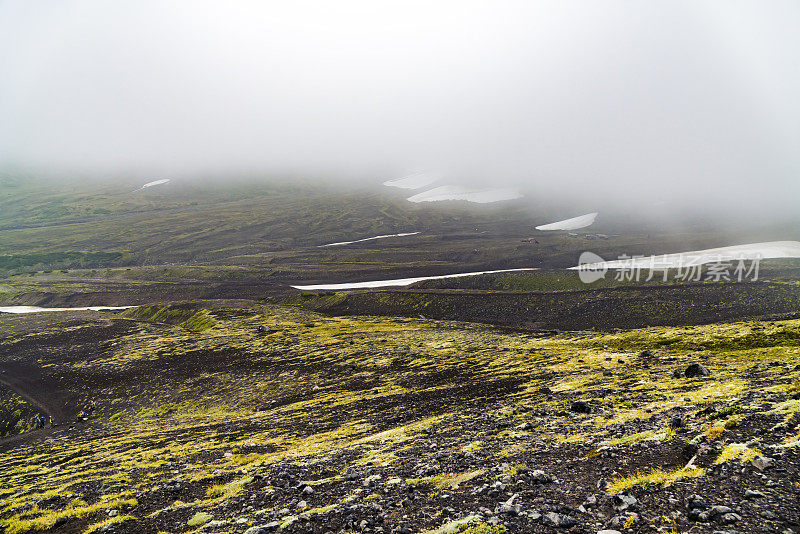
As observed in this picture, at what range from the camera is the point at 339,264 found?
147375 mm

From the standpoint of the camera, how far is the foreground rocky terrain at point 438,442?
10.6 meters

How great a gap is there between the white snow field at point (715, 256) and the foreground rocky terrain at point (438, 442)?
63277 millimetres

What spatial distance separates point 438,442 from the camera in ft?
63.5

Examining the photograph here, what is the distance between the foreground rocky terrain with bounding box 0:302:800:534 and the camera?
1065 cm

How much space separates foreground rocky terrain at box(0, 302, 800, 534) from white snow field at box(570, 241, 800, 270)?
208 feet

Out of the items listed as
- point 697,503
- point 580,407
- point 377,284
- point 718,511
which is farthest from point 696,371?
point 377,284

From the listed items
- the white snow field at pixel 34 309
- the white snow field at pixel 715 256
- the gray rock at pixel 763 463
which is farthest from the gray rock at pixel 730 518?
the white snow field at pixel 34 309

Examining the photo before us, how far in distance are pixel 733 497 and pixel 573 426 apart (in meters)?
9.35

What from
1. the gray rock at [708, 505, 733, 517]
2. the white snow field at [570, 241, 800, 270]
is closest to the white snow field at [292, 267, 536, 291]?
the white snow field at [570, 241, 800, 270]

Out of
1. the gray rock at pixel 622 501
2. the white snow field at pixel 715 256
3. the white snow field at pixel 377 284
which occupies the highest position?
the gray rock at pixel 622 501

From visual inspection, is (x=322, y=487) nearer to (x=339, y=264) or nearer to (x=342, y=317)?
(x=342, y=317)

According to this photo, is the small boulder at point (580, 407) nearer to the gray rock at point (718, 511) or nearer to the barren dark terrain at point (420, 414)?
the barren dark terrain at point (420, 414)

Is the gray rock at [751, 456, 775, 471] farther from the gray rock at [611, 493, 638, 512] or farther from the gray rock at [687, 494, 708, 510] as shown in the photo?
the gray rock at [611, 493, 638, 512]

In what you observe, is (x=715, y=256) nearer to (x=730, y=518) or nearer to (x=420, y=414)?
(x=420, y=414)
